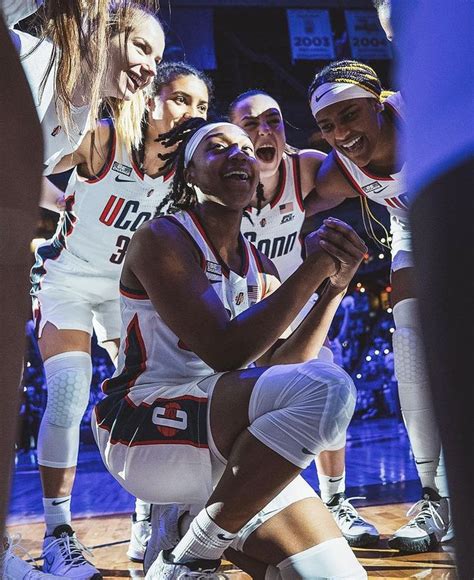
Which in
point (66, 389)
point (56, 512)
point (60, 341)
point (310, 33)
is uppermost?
point (310, 33)

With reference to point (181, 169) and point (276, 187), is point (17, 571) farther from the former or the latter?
point (276, 187)

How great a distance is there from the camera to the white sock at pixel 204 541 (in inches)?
53.9

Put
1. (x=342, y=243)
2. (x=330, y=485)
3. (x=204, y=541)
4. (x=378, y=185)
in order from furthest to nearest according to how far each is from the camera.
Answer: (x=378, y=185)
(x=330, y=485)
(x=342, y=243)
(x=204, y=541)

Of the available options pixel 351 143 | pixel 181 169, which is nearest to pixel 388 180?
pixel 351 143

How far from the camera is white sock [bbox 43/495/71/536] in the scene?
7.50 feet

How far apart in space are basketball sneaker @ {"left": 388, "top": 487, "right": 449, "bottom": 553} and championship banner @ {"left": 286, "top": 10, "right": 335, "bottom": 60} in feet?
20.2

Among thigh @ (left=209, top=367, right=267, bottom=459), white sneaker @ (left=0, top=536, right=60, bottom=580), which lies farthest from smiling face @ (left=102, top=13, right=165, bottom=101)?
white sneaker @ (left=0, top=536, right=60, bottom=580)

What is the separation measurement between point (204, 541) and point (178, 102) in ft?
6.40

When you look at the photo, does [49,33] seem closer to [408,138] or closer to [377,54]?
[408,138]

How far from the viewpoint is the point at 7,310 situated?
1.77ft

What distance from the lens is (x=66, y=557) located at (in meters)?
2.10

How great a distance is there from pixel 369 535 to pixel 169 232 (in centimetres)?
125

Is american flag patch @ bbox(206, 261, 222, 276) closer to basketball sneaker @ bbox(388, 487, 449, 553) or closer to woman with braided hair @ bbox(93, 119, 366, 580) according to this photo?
woman with braided hair @ bbox(93, 119, 366, 580)

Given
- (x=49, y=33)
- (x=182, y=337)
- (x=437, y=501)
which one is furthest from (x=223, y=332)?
(x=437, y=501)
